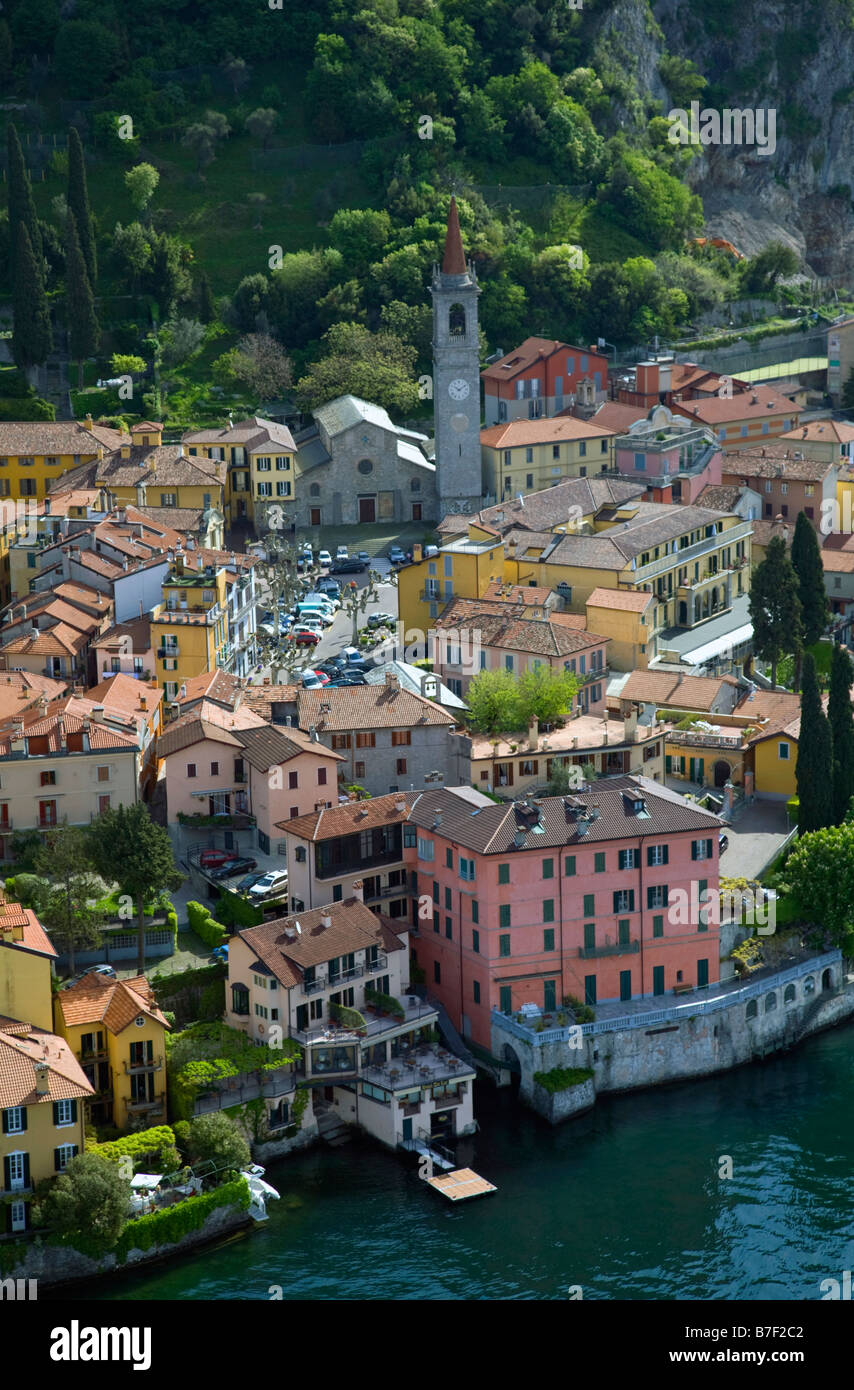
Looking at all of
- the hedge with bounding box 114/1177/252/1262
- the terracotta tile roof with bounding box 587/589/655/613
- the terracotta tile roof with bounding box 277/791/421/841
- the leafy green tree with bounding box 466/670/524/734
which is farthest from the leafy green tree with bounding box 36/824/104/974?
the terracotta tile roof with bounding box 587/589/655/613

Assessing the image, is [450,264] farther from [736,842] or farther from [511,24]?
[736,842]

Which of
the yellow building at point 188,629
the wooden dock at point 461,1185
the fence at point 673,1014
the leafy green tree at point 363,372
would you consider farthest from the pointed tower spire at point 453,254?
the wooden dock at point 461,1185

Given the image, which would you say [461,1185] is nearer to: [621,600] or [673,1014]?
[673,1014]

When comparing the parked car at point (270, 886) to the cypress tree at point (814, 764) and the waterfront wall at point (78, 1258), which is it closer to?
the waterfront wall at point (78, 1258)

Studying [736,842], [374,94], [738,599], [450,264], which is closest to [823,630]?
[738,599]

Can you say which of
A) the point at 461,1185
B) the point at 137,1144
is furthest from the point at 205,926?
the point at 461,1185

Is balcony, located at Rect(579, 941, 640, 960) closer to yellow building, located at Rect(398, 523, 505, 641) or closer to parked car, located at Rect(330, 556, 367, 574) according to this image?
yellow building, located at Rect(398, 523, 505, 641)
